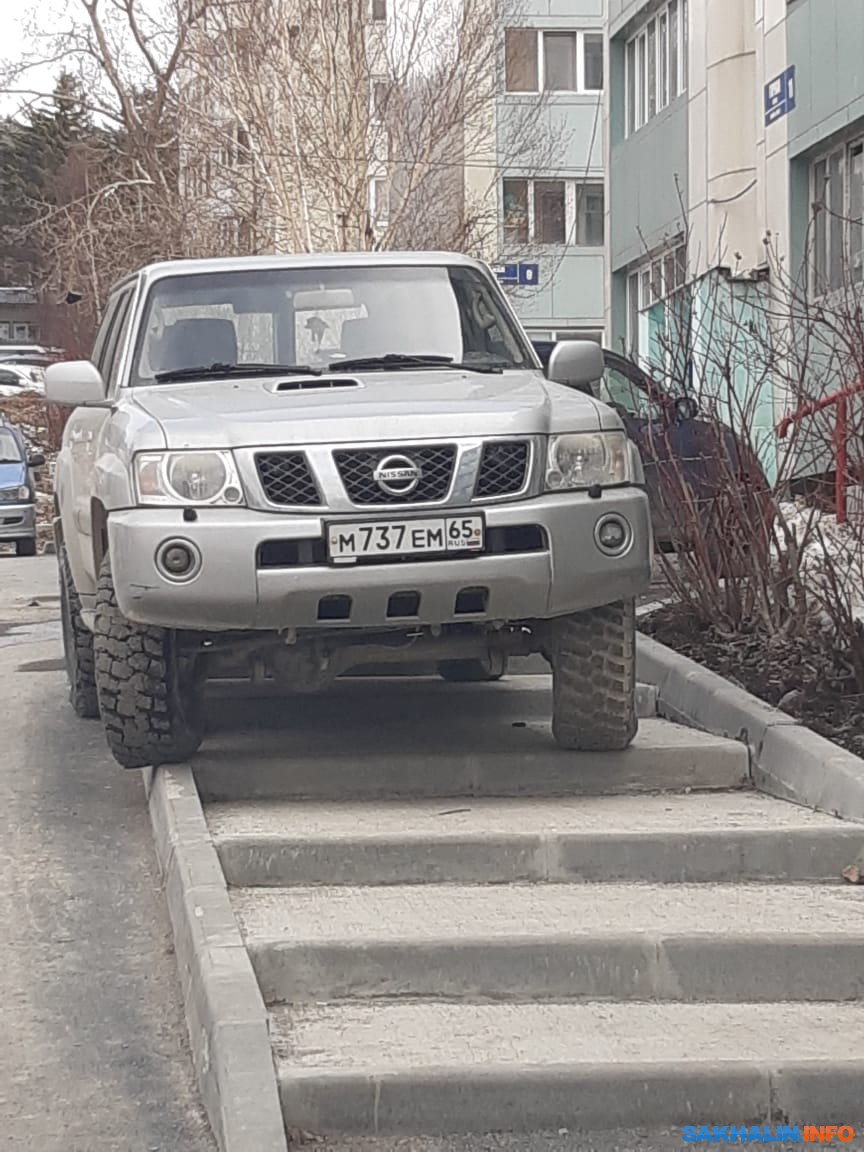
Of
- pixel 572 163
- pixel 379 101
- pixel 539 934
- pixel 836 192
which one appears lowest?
pixel 539 934

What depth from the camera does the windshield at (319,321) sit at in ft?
23.1

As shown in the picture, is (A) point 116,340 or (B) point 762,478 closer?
(A) point 116,340

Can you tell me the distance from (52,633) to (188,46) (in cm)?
1463

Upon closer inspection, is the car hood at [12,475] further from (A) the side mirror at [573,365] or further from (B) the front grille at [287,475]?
(B) the front grille at [287,475]

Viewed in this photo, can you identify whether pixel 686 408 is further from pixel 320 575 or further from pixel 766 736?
pixel 320 575

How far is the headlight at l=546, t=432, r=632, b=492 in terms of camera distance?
6117mm

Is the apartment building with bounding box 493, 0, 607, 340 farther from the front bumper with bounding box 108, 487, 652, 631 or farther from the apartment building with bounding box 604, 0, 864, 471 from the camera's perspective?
the front bumper with bounding box 108, 487, 652, 631

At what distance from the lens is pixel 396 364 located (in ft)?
22.8

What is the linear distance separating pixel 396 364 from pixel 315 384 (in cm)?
47

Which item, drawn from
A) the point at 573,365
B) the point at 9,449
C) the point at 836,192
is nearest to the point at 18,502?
the point at 9,449

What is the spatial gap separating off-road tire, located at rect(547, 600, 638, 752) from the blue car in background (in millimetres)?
16830

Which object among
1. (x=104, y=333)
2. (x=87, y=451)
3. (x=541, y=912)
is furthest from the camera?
(x=104, y=333)

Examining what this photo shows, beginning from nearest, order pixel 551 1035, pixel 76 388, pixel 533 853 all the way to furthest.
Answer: pixel 551 1035, pixel 533 853, pixel 76 388

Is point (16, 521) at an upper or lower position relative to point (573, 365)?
lower
